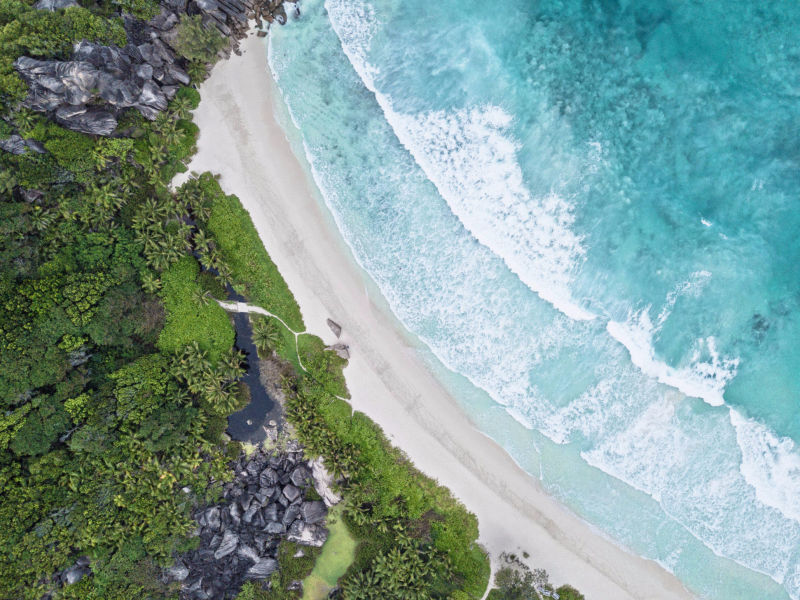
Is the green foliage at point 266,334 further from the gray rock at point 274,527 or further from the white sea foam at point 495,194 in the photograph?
the white sea foam at point 495,194

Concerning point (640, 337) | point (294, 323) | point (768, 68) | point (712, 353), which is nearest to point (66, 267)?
point (294, 323)

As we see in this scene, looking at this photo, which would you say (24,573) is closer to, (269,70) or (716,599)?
(269,70)

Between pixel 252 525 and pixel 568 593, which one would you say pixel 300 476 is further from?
pixel 568 593

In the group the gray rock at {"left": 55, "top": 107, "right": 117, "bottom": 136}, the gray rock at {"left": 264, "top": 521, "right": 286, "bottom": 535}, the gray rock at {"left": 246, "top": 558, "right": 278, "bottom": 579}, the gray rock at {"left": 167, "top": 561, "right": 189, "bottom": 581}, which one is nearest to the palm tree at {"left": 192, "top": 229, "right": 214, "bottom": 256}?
the gray rock at {"left": 55, "top": 107, "right": 117, "bottom": 136}

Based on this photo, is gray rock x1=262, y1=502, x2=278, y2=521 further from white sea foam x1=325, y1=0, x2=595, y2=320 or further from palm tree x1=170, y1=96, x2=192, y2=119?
palm tree x1=170, y1=96, x2=192, y2=119

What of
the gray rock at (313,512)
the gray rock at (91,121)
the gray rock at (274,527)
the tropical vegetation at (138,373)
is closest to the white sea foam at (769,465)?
the tropical vegetation at (138,373)
